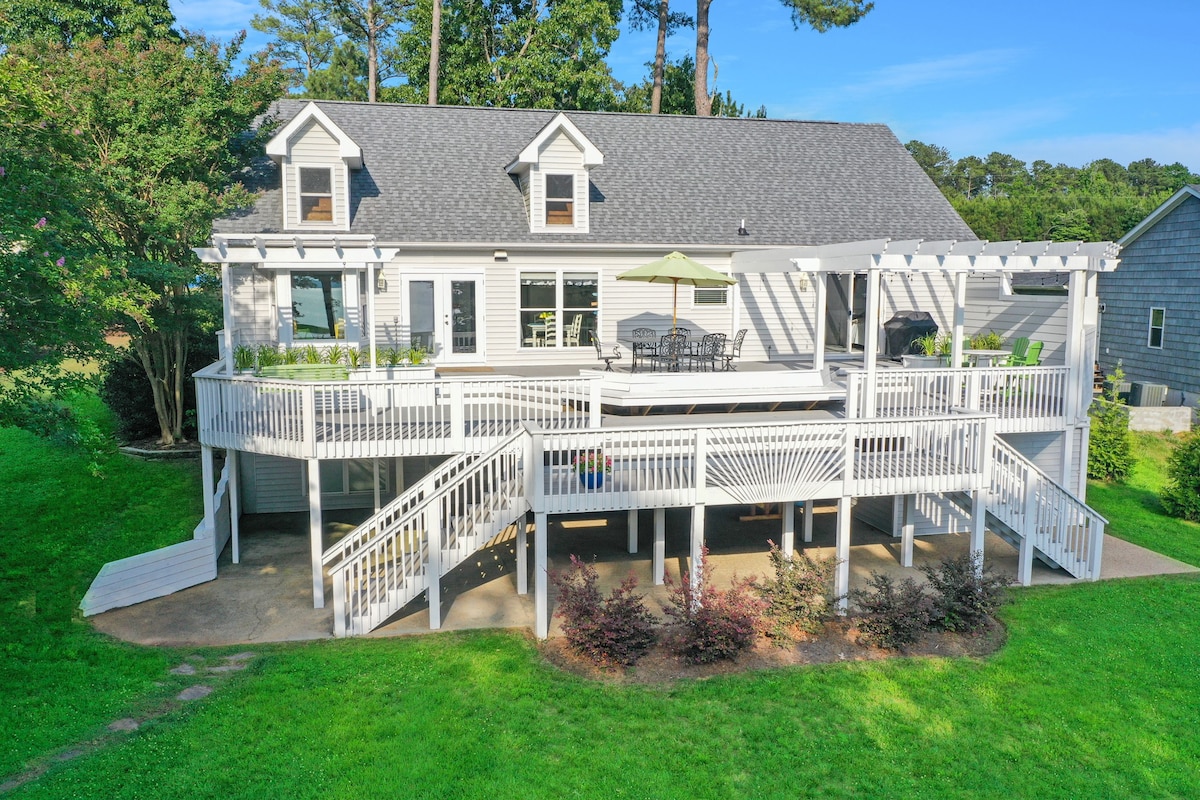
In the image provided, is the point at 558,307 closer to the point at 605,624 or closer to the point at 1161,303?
the point at 605,624

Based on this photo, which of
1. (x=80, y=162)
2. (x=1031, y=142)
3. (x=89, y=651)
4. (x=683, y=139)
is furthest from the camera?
(x=1031, y=142)

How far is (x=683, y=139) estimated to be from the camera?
2116cm

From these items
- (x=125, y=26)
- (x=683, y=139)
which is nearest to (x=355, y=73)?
(x=125, y=26)

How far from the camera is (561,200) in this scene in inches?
695

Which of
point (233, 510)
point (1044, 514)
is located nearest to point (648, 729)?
point (1044, 514)

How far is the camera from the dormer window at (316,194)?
1691 cm

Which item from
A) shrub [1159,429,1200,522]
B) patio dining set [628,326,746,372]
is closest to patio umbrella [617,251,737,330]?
patio dining set [628,326,746,372]

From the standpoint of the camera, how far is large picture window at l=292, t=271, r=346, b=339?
16.1 m

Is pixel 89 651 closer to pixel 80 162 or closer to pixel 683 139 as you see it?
pixel 80 162

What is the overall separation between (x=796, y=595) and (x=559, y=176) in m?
10.0

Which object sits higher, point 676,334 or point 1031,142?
point 1031,142

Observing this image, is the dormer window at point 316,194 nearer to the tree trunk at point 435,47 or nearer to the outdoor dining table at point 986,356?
the outdoor dining table at point 986,356

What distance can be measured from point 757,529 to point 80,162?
13.2 metres

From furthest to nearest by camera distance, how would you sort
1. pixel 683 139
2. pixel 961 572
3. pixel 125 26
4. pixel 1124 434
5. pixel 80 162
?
pixel 125 26
pixel 683 139
pixel 1124 434
pixel 80 162
pixel 961 572
